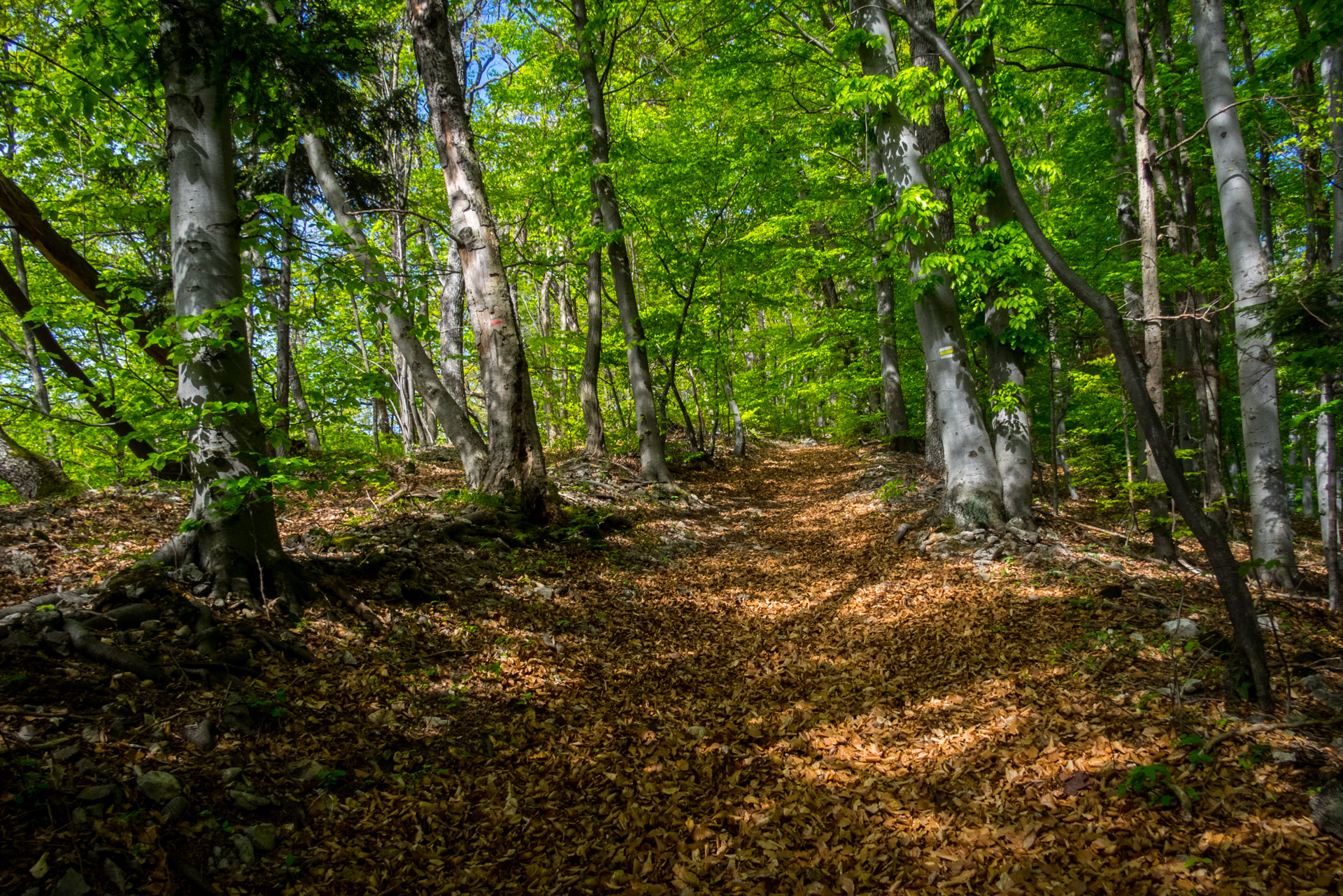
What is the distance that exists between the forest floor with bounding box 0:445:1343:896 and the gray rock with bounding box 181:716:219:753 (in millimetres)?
14

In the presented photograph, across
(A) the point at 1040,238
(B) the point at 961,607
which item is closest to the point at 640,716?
(B) the point at 961,607

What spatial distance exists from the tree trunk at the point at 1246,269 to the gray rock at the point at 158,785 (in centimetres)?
894

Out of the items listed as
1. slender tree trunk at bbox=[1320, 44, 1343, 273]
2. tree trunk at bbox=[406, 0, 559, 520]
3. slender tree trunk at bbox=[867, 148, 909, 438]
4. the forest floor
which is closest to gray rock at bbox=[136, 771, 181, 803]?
the forest floor

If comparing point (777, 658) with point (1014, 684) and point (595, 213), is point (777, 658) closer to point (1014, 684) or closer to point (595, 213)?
point (1014, 684)

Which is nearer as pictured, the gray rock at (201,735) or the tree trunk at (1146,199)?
the gray rock at (201,735)

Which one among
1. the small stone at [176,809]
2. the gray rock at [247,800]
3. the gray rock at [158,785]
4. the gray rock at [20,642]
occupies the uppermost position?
the gray rock at [20,642]

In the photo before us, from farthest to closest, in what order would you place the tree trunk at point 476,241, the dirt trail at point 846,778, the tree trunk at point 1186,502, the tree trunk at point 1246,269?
the tree trunk at point 476,241 < the tree trunk at point 1246,269 < the tree trunk at point 1186,502 < the dirt trail at point 846,778

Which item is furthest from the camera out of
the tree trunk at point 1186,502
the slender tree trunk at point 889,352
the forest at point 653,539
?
the slender tree trunk at point 889,352

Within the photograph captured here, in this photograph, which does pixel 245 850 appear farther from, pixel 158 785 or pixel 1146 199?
pixel 1146 199

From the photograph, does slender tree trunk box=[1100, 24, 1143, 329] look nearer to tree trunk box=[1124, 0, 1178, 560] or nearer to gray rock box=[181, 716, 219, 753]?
tree trunk box=[1124, 0, 1178, 560]

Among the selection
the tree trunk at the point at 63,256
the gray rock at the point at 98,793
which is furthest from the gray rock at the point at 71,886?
the tree trunk at the point at 63,256

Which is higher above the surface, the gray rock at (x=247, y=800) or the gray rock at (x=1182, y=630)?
the gray rock at (x=247, y=800)

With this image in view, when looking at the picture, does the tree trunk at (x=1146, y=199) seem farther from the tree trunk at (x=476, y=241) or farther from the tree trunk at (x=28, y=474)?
the tree trunk at (x=28, y=474)

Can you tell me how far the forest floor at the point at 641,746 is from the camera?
2.48m
